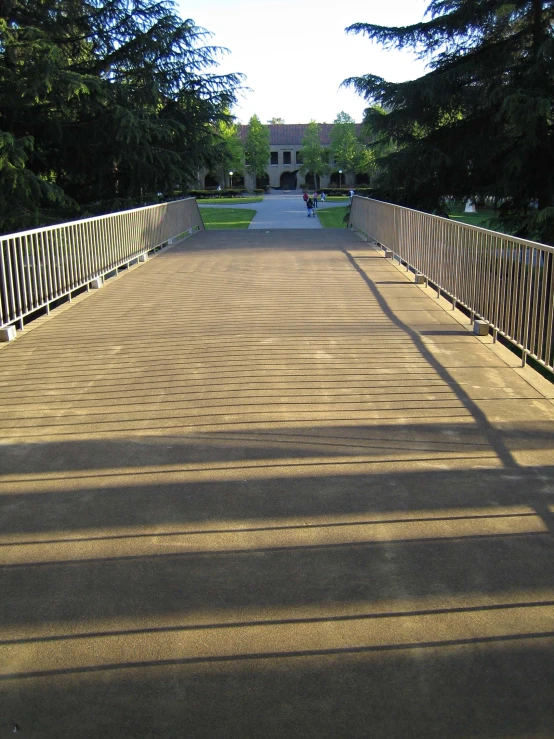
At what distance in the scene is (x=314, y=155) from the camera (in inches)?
3829

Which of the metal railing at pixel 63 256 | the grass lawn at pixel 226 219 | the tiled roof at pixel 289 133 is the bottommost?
the grass lawn at pixel 226 219

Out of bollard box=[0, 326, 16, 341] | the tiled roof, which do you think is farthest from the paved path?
the tiled roof

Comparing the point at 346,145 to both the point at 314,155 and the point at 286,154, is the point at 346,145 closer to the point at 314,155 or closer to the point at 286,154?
the point at 314,155

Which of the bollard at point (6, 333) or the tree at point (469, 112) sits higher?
the tree at point (469, 112)

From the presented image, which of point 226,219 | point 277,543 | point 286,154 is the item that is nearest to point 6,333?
point 277,543

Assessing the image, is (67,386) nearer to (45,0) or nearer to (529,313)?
(529,313)

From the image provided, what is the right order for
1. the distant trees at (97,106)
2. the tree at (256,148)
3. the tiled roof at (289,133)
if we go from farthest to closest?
1. the tiled roof at (289,133)
2. the tree at (256,148)
3. the distant trees at (97,106)

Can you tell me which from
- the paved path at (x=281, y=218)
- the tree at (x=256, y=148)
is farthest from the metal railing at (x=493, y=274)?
the tree at (x=256, y=148)

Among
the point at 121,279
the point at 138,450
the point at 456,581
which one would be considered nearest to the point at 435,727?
the point at 456,581

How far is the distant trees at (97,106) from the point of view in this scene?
69.7 ft

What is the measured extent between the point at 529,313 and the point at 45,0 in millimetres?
22001

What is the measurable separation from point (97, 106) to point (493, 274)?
19096 mm

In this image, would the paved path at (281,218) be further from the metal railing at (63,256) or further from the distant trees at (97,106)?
the metal railing at (63,256)

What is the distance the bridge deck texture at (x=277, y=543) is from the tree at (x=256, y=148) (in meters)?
94.6
